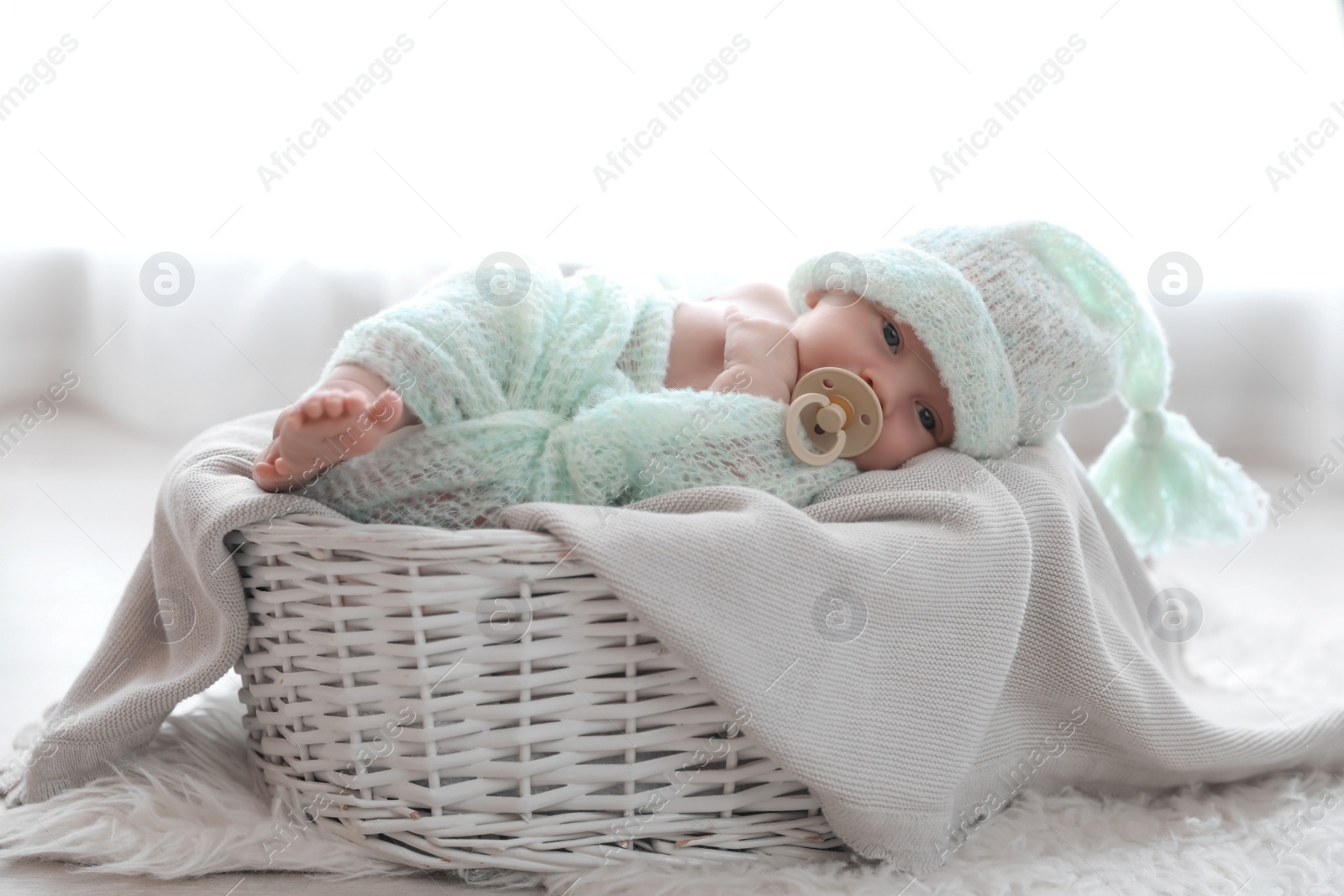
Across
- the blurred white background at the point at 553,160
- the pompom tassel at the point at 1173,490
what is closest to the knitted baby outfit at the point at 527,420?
the pompom tassel at the point at 1173,490

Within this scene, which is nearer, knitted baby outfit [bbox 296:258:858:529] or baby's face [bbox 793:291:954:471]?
knitted baby outfit [bbox 296:258:858:529]

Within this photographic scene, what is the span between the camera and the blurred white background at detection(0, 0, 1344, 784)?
186cm

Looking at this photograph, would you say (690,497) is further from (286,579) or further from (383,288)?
(383,288)

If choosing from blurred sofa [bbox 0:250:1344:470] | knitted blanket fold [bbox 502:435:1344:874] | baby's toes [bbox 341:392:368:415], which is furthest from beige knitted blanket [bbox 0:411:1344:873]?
blurred sofa [bbox 0:250:1344:470]

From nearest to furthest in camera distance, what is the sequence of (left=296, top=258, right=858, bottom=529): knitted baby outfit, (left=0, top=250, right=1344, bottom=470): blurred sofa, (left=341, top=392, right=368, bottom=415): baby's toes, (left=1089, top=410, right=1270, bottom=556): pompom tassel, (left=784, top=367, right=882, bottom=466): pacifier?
(left=341, top=392, right=368, bottom=415): baby's toes
(left=296, top=258, right=858, bottom=529): knitted baby outfit
(left=784, top=367, right=882, bottom=466): pacifier
(left=1089, top=410, right=1270, bottom=556): pompom tassel
(left=0, top=250, right=1344, bottom=470): blurred sofa

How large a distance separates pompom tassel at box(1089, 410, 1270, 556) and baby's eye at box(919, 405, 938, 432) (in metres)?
0.32

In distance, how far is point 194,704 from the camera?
3.64ft

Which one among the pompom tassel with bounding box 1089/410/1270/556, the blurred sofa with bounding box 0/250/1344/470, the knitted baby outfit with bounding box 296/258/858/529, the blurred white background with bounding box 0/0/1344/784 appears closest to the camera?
the knitted baby outfit with bounding box 296/258/858/529

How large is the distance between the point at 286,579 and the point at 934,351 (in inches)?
23.9

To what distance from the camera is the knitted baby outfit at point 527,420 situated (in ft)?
2.88

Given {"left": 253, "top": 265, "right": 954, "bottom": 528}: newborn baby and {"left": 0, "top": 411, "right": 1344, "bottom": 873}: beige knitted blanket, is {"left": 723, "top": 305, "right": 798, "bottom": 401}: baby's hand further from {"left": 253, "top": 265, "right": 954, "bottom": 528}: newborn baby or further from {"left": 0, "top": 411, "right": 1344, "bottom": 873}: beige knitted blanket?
{"left": 0, "top": 411, "right": 1344, "bottom": 873}: beige knitted blanket

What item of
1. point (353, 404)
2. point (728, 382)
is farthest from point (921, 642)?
point (353, 404)

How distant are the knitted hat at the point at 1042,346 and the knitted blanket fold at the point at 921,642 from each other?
0.21 feet

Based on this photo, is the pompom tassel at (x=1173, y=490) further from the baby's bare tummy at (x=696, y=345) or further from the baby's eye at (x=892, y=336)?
the baby's bare tummy at (x=696, y=345)
